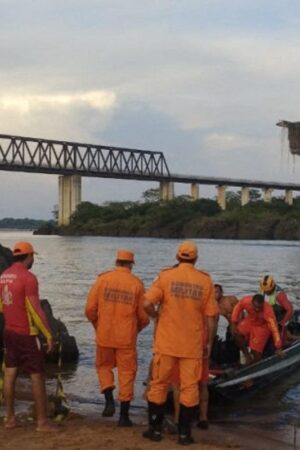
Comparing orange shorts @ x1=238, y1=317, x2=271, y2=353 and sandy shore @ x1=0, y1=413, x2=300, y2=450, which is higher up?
orange shorts @ x1=238, y1=317, x2=271, y2=353

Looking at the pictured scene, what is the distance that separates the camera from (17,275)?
838cm

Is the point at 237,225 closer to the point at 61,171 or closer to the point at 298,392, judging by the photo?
the point at 61,171

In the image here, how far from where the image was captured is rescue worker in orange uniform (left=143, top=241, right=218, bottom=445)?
813 centimetres

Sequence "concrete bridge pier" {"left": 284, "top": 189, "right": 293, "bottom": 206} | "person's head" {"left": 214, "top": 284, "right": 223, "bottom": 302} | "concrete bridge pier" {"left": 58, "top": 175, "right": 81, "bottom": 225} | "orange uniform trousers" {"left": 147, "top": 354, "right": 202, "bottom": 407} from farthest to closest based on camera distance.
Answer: "concrete bridge pier" {"left": 284, "top": 189, "right": 293, "bottom": 206} → "concrete bridge pier" {"left": 58, "top": 175, "right": 81, "bottom": 225} → "person's head" {"left": 214, "top": 284, "right": 223, "bottom": 302} → "orange uniform trousers" {"left": 147, "top": 354, "right": 202, "bottom": 407}

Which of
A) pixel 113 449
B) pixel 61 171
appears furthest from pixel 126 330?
pixel 61 171

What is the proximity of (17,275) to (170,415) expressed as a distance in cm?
288

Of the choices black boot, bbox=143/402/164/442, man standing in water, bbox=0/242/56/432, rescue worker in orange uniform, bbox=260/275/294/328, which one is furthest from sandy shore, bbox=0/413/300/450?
rescue worker in orange uniform, bbox=260/275/294/328

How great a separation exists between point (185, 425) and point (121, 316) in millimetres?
1500

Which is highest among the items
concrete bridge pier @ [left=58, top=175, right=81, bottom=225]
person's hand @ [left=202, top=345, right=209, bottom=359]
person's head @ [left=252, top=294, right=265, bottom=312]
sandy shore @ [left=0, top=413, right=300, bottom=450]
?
concrete bridge pier @ [left=58, top=175, right=81, bottom=225]

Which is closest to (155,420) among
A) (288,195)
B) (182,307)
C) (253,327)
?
(182,307)

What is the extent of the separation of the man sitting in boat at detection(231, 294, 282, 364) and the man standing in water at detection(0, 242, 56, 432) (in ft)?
12.8

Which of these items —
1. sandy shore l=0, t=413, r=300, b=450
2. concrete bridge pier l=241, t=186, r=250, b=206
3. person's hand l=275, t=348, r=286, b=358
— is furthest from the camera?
concrete bridge pier l=241, t=186, r=250, b=206

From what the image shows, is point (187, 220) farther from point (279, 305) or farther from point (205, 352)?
point (205, 352)

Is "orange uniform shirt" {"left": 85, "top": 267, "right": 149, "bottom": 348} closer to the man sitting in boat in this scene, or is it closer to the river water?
the river water
